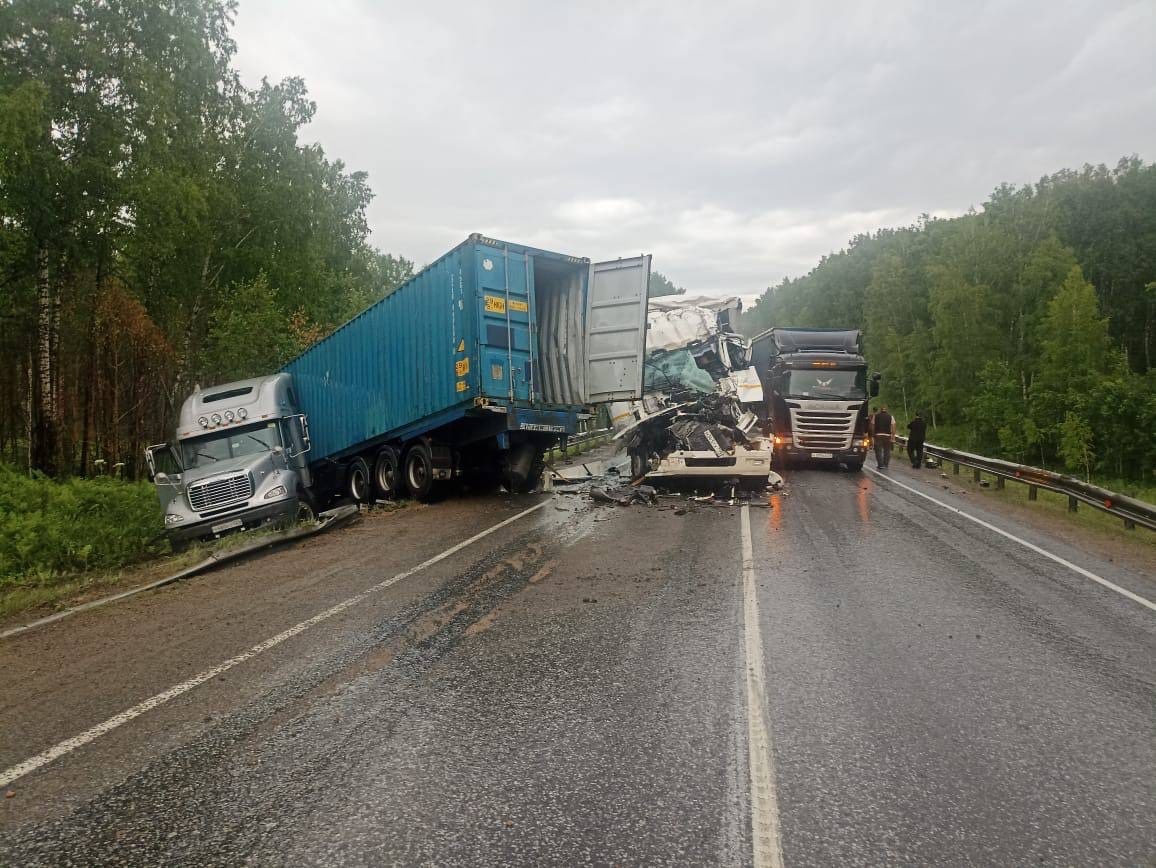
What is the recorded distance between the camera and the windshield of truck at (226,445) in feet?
44.3

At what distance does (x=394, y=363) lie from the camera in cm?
1449

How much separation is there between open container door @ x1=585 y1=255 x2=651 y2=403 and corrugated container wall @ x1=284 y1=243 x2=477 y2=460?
2556 mm

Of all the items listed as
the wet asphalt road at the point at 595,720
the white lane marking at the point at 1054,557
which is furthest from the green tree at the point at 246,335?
the white lane marking at the point at 1054,557

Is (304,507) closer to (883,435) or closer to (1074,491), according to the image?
(1074,491)

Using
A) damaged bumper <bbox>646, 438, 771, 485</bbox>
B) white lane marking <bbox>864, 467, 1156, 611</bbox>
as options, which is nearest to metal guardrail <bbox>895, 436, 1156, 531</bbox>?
white lane marking <bbox>864, 467, 1156, 611</bbox>

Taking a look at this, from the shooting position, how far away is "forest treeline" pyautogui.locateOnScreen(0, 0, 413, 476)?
17.7 metres

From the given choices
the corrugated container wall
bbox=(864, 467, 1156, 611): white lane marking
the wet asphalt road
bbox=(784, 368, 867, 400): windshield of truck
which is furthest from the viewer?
bbox=(784, 368, 867, 400): windshield of truck

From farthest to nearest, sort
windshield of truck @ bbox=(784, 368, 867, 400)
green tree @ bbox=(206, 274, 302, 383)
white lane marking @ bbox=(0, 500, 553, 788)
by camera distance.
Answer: green tree @ bbox=(206, 274, 302, 383)
windshield of truck @ bbox=(784, 368, 867, 400)
white lane marking @ bbox=(0, 500, 553, 788)

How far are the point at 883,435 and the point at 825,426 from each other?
11.6 ft

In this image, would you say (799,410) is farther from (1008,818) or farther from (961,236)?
(961,236)

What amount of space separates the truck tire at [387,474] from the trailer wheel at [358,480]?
0.96ft

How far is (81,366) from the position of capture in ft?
77.6

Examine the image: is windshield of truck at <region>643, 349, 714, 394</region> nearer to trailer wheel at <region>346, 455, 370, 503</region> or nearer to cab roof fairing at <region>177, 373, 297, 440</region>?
trailer wheel at <region>346, 455, 370, 503</region>

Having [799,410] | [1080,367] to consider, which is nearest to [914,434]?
[799,410]
